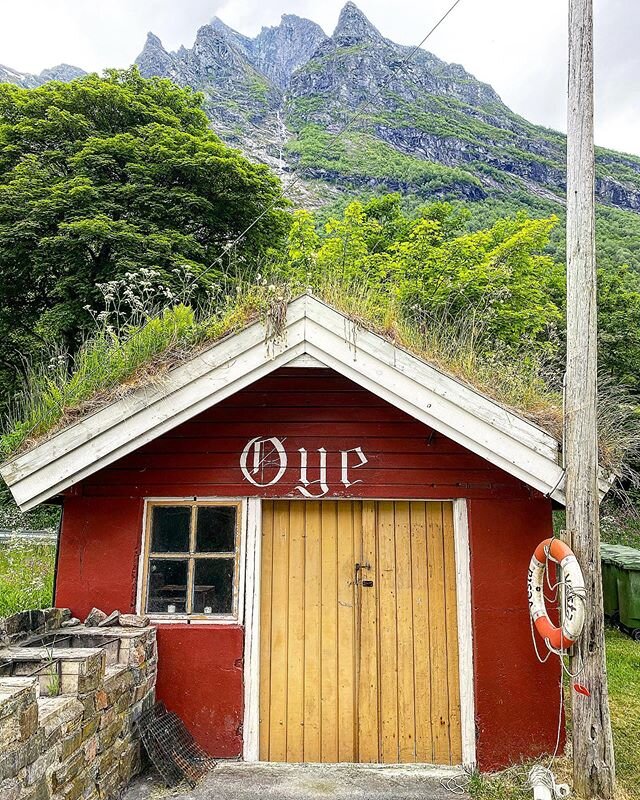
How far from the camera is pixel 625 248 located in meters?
36.3

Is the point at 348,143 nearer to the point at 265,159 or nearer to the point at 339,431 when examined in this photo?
the point at 265,159

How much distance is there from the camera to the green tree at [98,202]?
49.1ft

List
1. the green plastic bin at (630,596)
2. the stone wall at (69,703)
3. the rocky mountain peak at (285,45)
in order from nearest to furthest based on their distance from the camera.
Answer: the stone wall at (69,703), the green plastic bin at (630,596), the rocky mountain peak at (285,45)

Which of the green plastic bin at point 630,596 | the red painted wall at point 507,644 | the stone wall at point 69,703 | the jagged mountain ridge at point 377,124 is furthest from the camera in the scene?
the jagged mountain ridge at point 377,124

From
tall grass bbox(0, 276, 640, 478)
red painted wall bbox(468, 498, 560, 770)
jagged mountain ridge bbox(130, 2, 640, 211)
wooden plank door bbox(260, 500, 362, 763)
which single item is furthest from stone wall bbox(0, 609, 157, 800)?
jagged mountain ridge bbox(130, 2, 640, 211)

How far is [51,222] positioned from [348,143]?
185 feet

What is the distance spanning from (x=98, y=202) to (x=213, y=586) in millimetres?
13596

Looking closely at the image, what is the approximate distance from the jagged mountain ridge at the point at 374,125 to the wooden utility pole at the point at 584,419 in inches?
1010

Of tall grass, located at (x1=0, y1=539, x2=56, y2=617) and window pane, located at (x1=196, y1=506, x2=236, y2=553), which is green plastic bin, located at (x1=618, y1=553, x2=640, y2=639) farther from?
tall grass, located at (x1=0, y1=539, x2=56, y2=617)

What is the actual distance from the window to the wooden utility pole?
266 cm

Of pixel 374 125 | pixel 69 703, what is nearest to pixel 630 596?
pixel 69 703

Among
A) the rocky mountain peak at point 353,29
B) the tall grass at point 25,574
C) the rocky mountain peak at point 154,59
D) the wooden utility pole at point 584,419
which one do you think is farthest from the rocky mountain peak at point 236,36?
the wooden utility pole at point 584,419

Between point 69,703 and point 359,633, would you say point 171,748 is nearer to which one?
point 69,703

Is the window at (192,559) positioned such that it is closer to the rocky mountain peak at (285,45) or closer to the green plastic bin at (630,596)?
the green plastic bin at (630,596)
